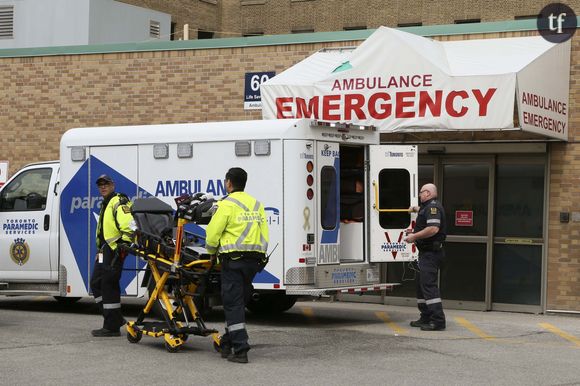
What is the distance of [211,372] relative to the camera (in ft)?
31.0

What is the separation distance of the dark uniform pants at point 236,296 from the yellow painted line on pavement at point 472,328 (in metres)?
3.59

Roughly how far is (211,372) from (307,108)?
691 cm

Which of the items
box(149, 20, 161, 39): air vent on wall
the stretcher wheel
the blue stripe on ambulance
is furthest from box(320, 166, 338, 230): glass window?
box(149, 20, 161, 39): air vent on wall

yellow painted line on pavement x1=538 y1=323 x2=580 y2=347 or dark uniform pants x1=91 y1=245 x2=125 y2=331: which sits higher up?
dark uniform pants x1=91 y1=245 x2=125 y2=331

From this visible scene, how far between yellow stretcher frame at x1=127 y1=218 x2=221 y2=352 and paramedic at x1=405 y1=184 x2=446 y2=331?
10.8 ft

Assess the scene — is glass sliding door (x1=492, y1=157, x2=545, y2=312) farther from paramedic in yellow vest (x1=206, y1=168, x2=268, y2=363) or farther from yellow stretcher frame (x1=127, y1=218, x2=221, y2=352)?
paramedic in yellow vest (x1=206, y1=168, x2=268, y2=363)

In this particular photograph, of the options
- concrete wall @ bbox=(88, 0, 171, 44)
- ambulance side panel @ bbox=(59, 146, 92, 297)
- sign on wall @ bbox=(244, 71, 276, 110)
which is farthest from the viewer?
concrete wall @ bbox=(88, 0, 171, 44)

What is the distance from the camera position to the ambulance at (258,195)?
41.2 ft

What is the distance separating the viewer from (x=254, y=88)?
58.7ft

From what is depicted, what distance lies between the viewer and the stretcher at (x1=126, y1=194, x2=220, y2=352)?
414 inches

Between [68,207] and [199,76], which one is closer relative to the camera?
[68,207]

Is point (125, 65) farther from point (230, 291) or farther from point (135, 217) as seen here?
point (230, 291)

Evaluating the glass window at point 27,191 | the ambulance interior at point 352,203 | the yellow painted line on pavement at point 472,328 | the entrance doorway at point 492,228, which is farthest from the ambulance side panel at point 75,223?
the entrance doorway at point 492,228

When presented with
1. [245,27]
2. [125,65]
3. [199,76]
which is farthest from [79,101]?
[245,27]
